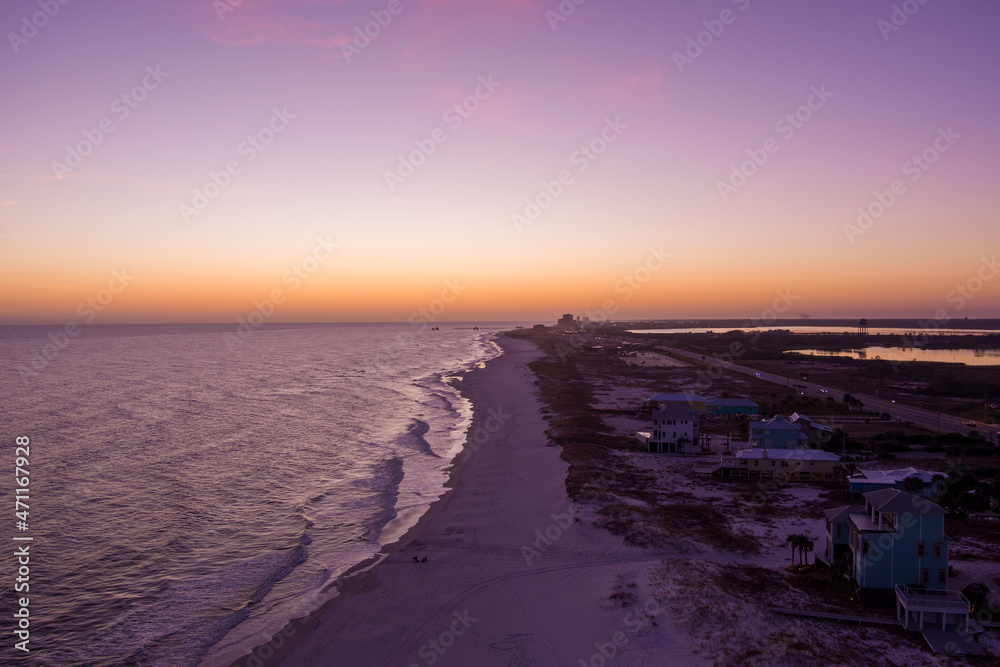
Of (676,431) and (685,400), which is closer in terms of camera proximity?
(676,431)

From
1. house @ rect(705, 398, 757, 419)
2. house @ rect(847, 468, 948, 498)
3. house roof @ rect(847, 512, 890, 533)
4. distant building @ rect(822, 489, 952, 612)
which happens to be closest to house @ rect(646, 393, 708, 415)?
house @ rect(705, 398, 757, 419)

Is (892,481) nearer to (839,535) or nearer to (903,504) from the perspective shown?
(839,535)

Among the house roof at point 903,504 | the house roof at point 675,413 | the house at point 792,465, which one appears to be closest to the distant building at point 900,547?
the house roof at point 903,504

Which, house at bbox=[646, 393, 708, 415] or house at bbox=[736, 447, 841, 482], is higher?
house at bbox=[646, 393, 708, 415]

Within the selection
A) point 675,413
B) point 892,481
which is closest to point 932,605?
point 892,481

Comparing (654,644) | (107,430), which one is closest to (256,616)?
(654,644)

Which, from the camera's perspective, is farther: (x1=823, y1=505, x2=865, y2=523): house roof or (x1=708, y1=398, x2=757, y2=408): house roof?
(x1=708, y1=398, x2=757, y2=408): house roof

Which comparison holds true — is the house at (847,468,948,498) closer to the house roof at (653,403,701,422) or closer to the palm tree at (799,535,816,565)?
the palm tree at (799,535,816,565)
